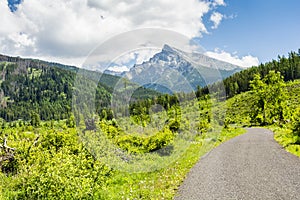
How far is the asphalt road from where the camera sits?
32.3 feet

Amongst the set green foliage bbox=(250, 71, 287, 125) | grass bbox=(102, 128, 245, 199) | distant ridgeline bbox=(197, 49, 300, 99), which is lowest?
grass bbox=(102, 128, 245, 199)

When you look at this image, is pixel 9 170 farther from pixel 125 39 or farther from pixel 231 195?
pixel 231 195

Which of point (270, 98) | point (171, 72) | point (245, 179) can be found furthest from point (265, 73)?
point (245, 179)

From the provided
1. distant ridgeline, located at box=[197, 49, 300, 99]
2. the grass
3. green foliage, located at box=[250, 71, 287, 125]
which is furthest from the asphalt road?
distant ridgeline, located at box=[197, 49, 300, 99]

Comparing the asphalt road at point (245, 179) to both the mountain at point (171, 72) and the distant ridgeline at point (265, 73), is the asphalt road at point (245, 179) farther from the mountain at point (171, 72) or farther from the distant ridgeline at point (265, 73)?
the distant ridgeline at point (265, 73)

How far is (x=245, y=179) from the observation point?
39.1 feet

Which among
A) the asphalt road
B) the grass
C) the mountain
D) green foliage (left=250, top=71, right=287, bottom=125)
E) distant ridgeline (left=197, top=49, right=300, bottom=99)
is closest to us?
the asphalt road

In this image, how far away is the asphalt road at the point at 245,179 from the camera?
388 inches

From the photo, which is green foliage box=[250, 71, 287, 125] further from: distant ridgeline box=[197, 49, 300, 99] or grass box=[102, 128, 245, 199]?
distant ridgeline box=[197, 49, 300, 99]

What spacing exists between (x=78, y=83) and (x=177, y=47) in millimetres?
6261

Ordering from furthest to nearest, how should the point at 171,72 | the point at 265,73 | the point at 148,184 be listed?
the point at 265,73 < the point at 171,72 < the point at 148,184

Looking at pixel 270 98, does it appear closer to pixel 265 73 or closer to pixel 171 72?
pixel 171 72

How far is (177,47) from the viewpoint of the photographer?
1753cm

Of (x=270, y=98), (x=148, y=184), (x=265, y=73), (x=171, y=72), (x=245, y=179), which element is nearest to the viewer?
(x=245, y=179)
